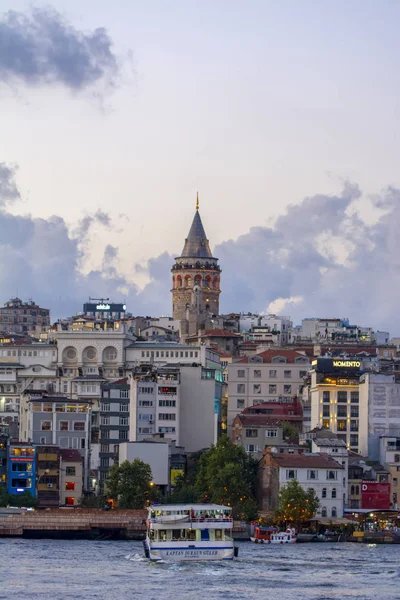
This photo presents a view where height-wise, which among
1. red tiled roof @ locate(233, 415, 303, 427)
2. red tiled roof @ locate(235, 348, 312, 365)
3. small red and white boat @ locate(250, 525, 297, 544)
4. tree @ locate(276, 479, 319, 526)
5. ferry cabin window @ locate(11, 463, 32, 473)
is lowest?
small red and white boat @ locate(250, 525, 297, 544)

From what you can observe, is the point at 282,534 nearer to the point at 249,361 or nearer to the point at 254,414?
the point at 254,414

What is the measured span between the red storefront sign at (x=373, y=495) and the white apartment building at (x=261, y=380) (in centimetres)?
3864

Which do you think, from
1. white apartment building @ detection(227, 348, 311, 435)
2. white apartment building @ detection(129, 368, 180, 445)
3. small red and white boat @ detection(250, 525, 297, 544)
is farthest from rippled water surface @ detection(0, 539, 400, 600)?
white apartment building @ detection(227, 348, 311, 435)

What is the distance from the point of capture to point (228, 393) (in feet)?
547

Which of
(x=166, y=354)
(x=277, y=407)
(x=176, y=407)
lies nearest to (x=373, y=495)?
(x=176, y=407)

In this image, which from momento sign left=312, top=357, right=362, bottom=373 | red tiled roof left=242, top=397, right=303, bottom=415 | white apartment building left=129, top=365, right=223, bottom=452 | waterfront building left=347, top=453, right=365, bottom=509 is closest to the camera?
waterfront building left=347, top=453, right=365, bottom=509

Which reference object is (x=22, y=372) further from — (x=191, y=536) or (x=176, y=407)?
(x=191, y=536)

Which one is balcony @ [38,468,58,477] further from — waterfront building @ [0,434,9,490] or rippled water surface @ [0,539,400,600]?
rippled water surface @ [0,539,400,600]

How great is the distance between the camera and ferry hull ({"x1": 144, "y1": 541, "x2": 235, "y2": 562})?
306 feet

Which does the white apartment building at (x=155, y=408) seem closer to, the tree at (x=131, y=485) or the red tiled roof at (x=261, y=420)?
the red tiled roof at (x=261, y=420)

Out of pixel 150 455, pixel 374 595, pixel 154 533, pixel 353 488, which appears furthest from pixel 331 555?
pixel 150 455

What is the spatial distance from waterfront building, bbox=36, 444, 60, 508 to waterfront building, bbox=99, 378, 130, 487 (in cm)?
1039

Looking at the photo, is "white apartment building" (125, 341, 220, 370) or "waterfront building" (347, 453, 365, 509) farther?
"white apartment building" (125, 341, 220, 370)

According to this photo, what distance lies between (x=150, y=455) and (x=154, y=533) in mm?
39153
